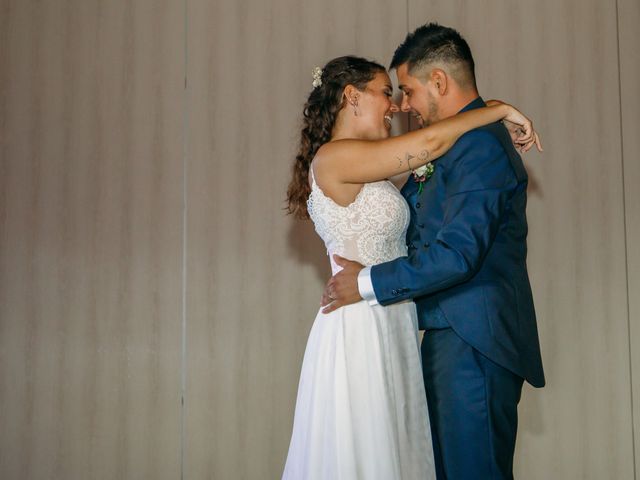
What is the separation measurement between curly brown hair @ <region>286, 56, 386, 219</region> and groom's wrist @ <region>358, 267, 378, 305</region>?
0.60 metres

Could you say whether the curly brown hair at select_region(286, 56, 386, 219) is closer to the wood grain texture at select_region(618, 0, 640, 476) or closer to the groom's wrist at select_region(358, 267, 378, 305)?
the groom's wrist at select_region(358, 267, 378, 305)

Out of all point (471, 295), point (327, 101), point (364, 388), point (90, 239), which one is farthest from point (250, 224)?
point (471, 295)

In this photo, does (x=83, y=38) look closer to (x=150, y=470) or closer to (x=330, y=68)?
(x=330, y=68)

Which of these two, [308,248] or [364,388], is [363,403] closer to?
[364,388]

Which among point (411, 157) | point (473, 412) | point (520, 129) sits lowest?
point (473, 412)

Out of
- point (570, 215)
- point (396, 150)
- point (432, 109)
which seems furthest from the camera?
point (570, 215)

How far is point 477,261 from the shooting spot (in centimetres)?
244

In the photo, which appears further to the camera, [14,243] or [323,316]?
[14,243]

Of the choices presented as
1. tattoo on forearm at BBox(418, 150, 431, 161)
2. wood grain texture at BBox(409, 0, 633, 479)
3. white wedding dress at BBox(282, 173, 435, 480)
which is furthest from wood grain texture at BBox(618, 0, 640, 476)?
tattoo on forearm at BBox(418, 150, 431, 161)

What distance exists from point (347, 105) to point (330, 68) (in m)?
0.16

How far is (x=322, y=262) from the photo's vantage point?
4594mm

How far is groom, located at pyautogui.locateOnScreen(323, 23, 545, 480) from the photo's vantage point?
2.43 metres

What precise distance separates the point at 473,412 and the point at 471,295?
361 mm

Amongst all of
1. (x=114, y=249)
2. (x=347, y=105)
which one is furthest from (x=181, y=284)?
(x=347, y=105)
